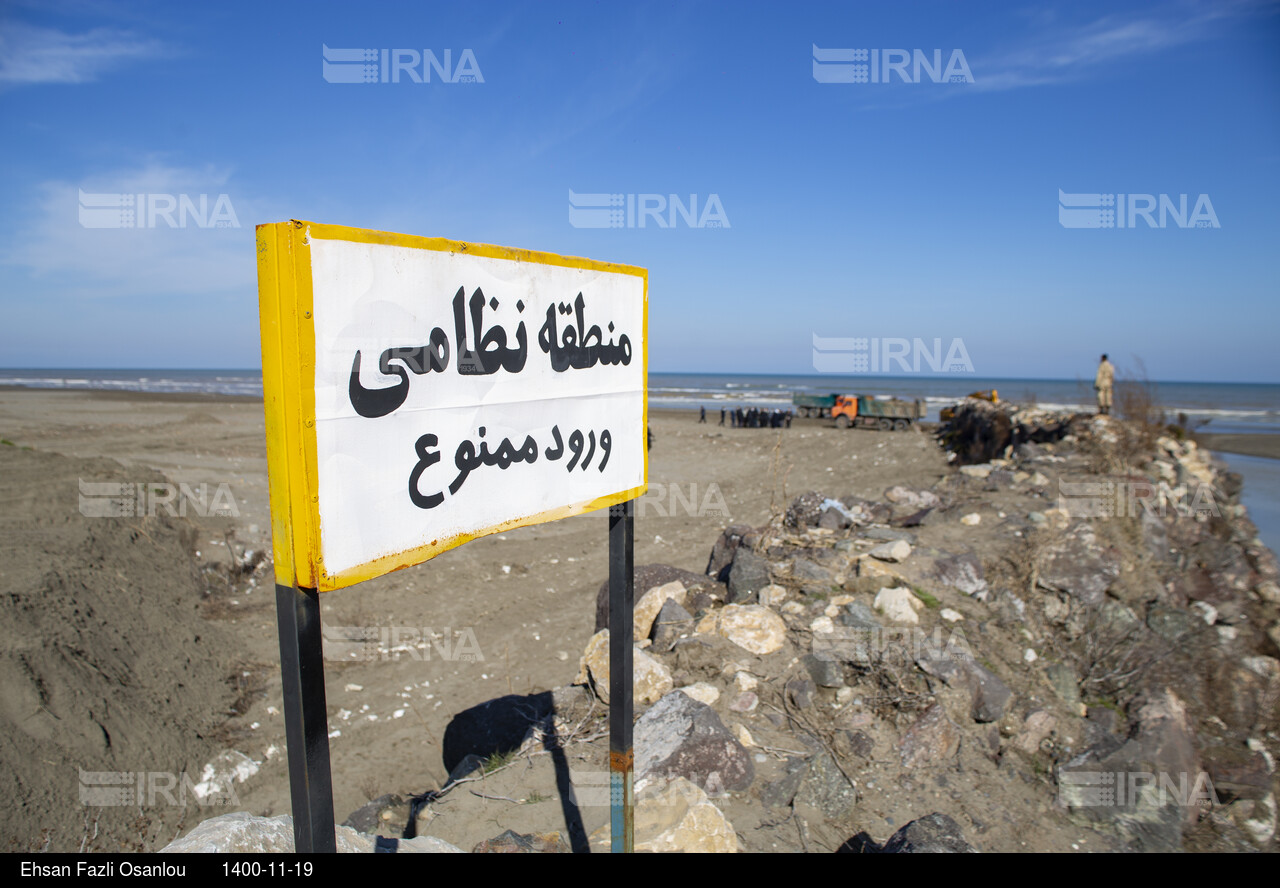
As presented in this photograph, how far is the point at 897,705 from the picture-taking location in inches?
151

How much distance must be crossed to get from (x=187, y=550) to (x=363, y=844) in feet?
23.0

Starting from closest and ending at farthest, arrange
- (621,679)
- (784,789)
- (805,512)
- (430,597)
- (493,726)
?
(621,679) → (784,789) → (493,726) → (430,597) → (805,512)

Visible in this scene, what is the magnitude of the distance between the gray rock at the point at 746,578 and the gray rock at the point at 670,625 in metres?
0.47

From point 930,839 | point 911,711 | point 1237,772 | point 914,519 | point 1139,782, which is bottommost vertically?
point 1237,772

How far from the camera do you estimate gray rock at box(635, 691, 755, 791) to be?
320 cm

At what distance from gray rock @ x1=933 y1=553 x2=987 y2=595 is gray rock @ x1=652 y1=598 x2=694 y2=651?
2.14 metres

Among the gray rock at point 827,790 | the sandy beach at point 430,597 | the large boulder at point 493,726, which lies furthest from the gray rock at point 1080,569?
the large boulder at point 493,726

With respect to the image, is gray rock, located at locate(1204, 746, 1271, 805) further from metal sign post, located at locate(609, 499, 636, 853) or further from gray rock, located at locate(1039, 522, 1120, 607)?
metal sign post, located at locate(609, 499, 636, 853)

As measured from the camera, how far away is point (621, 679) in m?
2.26

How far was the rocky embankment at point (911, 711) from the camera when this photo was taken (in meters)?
3.16

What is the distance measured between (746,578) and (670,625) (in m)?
0.79

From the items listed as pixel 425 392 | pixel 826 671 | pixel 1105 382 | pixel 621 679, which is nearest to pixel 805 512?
pixel 826 671

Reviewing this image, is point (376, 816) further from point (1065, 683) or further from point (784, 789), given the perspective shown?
point (1065, 683)

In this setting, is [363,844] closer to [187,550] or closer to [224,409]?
[187,550]
